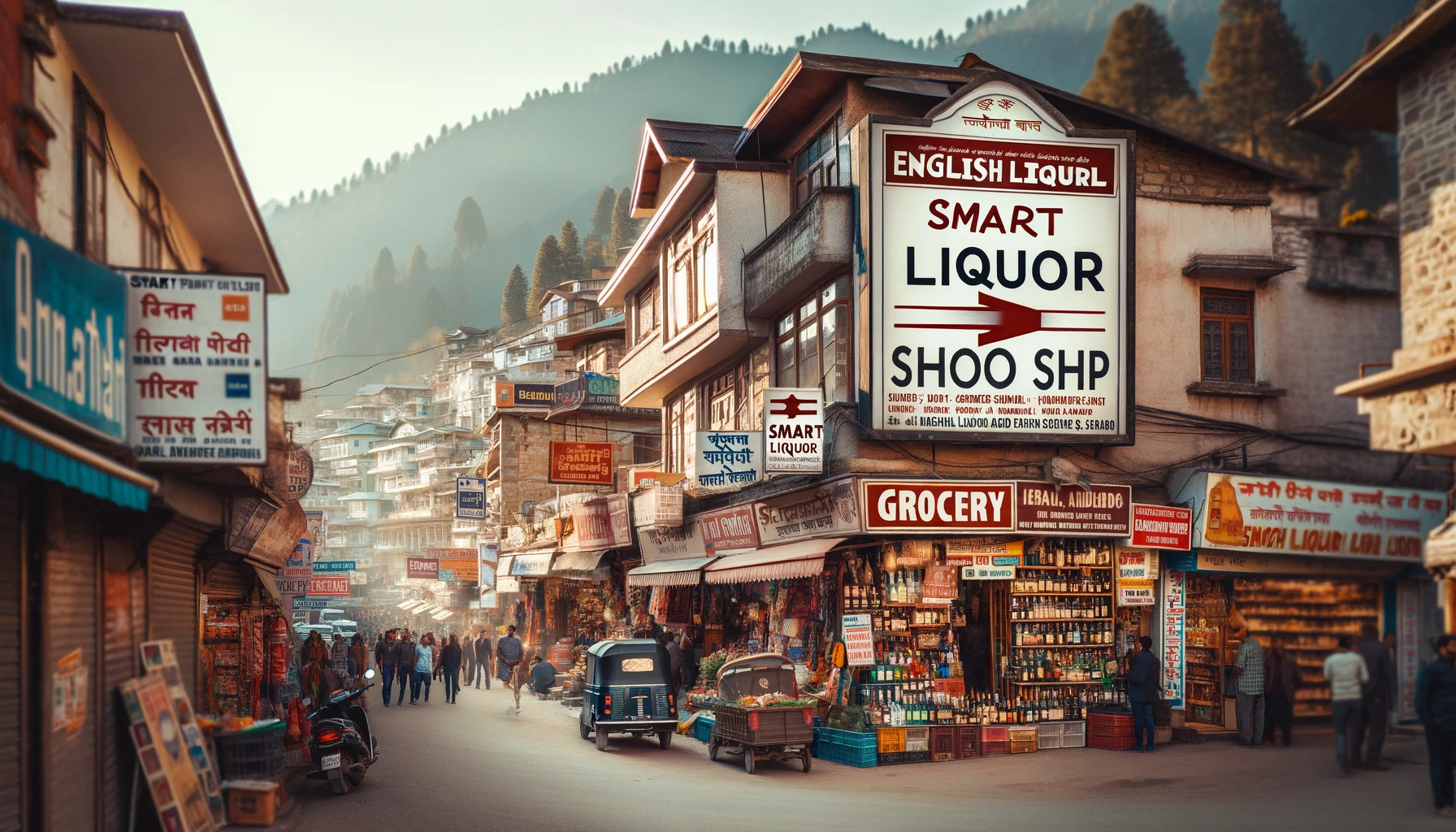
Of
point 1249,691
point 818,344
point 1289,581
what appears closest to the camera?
point 1289,581

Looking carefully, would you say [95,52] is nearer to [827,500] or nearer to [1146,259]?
[827,500]

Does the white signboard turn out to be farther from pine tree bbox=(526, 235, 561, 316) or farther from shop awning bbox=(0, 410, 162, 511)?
pine tree bbox=(526, 235, 561, 316)

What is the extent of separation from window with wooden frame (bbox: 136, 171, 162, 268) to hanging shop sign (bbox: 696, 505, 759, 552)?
1249 centimetres

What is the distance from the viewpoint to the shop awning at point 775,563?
19.1 m

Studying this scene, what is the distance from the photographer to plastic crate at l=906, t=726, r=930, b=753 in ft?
60.2

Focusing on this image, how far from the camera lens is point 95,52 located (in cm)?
1069

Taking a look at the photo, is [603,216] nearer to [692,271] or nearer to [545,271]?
[545,271]

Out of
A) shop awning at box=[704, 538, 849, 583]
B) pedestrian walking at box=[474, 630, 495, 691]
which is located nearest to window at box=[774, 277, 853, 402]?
shop awning at box=[704, 538, 849, 583]

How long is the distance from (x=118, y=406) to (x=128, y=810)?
4857 mm

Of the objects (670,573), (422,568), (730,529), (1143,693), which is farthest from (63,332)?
(422,568)

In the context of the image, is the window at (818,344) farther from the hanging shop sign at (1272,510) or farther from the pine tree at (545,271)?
the pine tree at (545,271)

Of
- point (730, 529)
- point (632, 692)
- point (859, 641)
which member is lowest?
point (632, 692)

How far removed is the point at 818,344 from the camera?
21.1 m

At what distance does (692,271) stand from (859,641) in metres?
10.9
